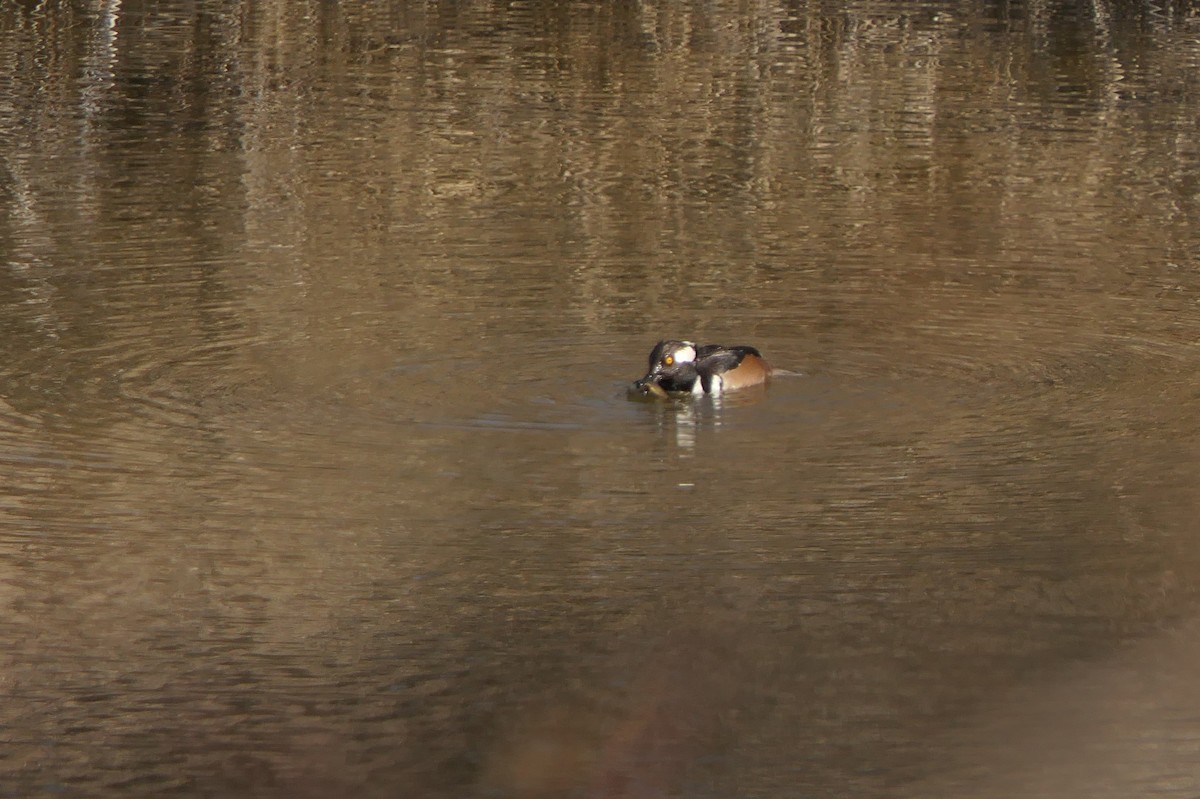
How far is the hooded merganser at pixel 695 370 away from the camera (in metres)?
10.8

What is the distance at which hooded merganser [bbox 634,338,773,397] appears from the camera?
425 inches

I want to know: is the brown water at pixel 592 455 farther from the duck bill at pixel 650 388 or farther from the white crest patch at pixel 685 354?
the white crest patch at pixel 685 354

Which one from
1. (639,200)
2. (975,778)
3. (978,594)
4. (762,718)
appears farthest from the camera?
(639,200)

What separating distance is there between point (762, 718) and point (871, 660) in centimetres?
66

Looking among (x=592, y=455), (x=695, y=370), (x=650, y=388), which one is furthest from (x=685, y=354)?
(x=592, y=455)

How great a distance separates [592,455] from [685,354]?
113 centimetres

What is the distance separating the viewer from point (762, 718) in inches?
274

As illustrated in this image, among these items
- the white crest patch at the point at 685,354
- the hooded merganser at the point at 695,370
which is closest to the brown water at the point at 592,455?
the hooded merganser at the point at 695,370

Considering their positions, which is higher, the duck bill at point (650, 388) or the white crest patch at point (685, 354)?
the white crest patch at point (685, 354)

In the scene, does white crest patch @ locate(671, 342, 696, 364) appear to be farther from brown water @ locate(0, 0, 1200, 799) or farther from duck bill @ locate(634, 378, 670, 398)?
brown water @ locate(0, 0, 1200, 799)

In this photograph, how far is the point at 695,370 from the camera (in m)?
10.8

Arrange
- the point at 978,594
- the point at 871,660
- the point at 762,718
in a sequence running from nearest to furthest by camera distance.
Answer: the point at 762,718, the point at 871,660, the point at 978,594

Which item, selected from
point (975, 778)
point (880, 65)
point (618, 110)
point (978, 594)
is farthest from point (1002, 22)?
point (975, 778)

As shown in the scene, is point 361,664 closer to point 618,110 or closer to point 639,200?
point 639,200
